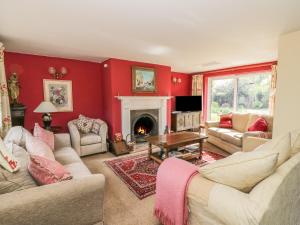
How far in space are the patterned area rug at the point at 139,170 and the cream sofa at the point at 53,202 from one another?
39.7 inches

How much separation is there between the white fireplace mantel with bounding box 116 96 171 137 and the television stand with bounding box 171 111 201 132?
0.60m

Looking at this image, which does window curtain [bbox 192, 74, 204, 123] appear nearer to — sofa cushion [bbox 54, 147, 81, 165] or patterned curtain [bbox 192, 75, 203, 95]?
patterned curtain [bbox 192, 75, 203, 95]

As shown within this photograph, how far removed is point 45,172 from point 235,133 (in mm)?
3806

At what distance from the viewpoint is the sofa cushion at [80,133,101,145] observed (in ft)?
11.9

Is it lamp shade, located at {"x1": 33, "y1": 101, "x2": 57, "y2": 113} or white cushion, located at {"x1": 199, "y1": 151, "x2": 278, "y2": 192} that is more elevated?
lamp shade, located at {"x1": 33, "y1": 101, "x2": 57, "y2": 113}

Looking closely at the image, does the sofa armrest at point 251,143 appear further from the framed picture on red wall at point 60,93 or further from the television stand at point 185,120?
the framed picture on red wall at point 60,93

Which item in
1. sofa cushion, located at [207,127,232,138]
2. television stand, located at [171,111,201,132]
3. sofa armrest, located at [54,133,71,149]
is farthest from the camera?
television stand, located at [171,111,201,132]

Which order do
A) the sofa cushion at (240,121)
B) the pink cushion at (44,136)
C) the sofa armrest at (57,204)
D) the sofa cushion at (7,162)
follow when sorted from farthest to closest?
the sofa cushion at (240,121)
the pink cushion at (44,136)
the sofa cushion at (7,162)
the sofa armrest at (57,204)

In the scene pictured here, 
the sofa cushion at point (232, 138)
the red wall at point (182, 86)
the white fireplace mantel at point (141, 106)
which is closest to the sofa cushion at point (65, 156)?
the white fireplace mantel at point (141, 106)

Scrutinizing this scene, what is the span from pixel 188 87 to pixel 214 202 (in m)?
5.94

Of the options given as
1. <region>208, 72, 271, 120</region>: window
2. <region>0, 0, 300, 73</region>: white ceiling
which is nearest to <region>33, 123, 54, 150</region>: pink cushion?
<region>0, 0, 300, 73</region>: white ceiling

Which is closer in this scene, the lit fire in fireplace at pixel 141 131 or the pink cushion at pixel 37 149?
the pink cushion at pixel 37 149

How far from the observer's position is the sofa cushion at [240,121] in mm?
4246

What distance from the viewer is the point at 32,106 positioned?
150 inches
